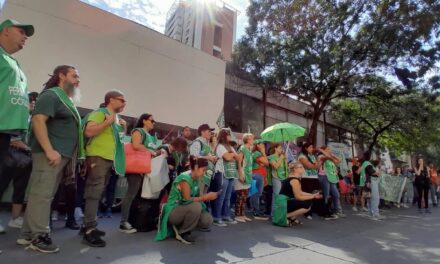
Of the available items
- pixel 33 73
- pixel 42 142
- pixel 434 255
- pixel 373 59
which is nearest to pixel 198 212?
pixel 42 142

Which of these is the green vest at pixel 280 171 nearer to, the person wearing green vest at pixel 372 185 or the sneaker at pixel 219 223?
the sneaker at pixel 219 223

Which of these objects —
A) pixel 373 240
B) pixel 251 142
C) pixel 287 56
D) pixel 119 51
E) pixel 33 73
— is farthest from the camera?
pixel 287 56

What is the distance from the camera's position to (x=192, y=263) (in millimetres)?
3621

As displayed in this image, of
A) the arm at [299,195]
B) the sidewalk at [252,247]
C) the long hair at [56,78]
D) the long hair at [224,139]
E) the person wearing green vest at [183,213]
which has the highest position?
the long hair at [56,78]

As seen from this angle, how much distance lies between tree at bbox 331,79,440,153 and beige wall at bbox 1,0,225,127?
886cm

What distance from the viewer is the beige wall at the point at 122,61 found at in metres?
9.17

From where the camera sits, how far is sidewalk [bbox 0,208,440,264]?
142 inches

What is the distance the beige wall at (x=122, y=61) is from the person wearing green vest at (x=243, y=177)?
541 cm

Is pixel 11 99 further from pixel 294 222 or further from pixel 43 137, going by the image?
pixel 294 222

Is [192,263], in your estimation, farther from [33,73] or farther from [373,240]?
[33,73]

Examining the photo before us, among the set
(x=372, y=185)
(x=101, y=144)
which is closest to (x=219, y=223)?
(x=101, y=144)

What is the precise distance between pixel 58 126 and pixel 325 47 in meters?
13.5

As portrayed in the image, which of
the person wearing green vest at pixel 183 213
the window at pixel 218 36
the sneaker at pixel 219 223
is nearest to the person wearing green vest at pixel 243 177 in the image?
the sneaker at pixel 219 223

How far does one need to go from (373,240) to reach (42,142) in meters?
5.14
